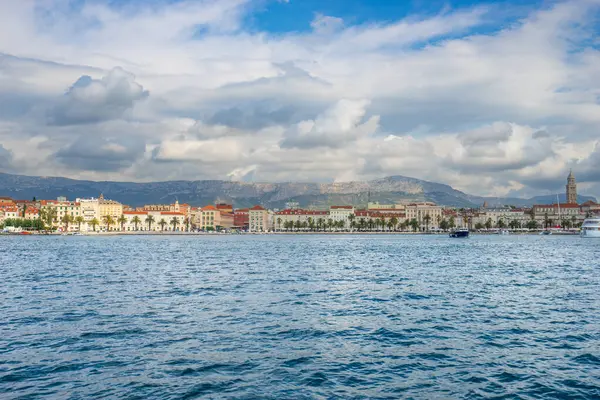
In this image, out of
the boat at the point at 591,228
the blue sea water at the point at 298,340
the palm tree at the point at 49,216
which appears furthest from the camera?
the palm tree at the point at 49,216

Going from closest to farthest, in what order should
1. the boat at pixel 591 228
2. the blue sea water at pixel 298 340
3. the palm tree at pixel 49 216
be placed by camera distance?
1. the blue sea water at pixel 298 340
2. the boat at pixel 591 228
3. the palm tree at pixel 49 216

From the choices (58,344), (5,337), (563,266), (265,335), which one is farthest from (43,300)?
(563,266)

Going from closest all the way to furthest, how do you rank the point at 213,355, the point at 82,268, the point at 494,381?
the point at 494,381, the point at 213,355, the point at 82,268

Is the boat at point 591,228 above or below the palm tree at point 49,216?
below

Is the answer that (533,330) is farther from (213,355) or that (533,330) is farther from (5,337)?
(5,337)

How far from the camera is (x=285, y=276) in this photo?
40750 millimetres

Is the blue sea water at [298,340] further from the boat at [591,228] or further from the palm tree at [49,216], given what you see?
the palm tree at [49,216]

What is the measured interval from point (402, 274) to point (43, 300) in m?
25.5

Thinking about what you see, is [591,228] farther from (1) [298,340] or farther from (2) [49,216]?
(2) [49,216]

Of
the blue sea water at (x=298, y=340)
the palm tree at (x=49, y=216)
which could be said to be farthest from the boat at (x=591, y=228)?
the palm tree at (x=49, y=216)

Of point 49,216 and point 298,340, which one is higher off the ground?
point 49,216

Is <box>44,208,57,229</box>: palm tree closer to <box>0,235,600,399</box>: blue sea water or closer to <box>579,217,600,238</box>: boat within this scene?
<box>579,217,600,238</box>: boat

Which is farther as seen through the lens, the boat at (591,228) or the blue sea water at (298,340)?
the boat at (591,228)

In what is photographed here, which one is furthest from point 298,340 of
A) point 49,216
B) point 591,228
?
point 49,216
